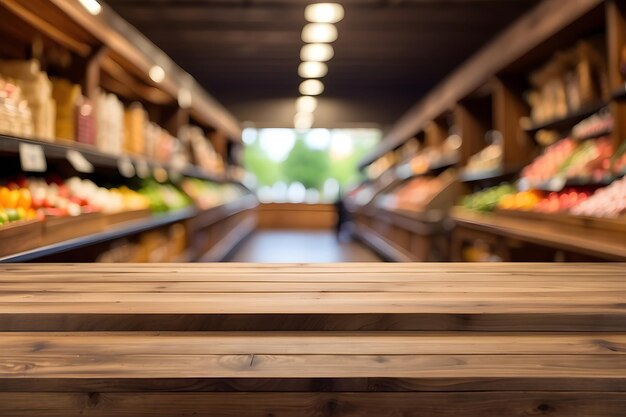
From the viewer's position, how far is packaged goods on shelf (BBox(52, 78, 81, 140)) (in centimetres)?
328

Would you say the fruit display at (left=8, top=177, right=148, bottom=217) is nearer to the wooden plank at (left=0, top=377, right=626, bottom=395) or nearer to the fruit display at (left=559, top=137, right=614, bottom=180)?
the wooden plank at (left=0, top=377, right=626, bottom=395)

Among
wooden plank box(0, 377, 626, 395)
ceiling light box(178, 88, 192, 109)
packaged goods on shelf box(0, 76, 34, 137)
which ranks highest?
ceiling light box(178, 88, 192, 109)

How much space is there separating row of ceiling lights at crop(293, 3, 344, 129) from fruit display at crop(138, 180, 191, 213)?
8.68 feet

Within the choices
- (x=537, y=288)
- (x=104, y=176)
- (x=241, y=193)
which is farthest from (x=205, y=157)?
(x=537, y=288)

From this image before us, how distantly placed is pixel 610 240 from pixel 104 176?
3924 millimetres

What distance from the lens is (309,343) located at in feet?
4.58

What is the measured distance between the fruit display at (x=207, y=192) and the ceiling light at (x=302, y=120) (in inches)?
133

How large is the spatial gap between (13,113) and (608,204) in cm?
273

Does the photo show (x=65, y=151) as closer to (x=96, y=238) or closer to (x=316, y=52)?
(x=96, y=238)

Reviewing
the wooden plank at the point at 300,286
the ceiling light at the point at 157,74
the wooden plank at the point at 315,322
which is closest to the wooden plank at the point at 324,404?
the wooden plank at the point at 315,322

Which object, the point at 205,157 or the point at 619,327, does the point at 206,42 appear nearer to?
the point at 205,157

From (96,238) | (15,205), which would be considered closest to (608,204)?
(96,238)

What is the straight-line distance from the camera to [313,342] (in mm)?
1400

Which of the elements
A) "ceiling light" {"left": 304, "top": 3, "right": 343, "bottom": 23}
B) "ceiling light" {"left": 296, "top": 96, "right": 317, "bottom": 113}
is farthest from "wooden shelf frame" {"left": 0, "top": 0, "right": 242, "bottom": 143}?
"ceiling light" {"left": 296, "top": 96, "right": 317, "bottom": 113}
